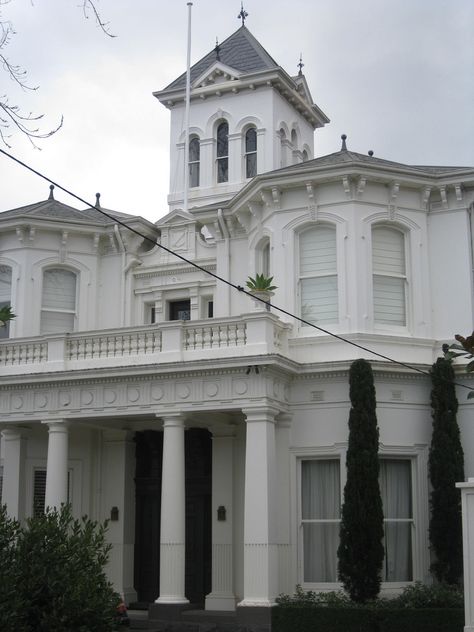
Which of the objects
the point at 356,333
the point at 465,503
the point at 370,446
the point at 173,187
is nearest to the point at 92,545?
the point at 465,503

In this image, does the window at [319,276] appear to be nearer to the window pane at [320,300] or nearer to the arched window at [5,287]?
the window pane at [320,300]

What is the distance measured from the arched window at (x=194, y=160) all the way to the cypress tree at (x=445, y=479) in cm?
1392

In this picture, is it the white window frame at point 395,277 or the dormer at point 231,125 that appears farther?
the dormer at point 231,125

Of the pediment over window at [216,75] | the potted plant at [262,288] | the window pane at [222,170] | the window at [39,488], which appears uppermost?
the pediment over window at [216,75]

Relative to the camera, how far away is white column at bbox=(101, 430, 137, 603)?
78.5 feet

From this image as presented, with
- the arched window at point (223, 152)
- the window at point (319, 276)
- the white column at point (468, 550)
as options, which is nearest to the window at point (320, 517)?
the window at point (319, 276)

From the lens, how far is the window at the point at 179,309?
1019 inches

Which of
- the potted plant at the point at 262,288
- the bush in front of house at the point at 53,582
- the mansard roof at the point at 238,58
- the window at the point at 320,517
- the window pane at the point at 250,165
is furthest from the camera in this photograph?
the mansard roof at the point at 238,58

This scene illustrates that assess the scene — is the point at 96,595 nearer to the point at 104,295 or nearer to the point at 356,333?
the point at 356,333

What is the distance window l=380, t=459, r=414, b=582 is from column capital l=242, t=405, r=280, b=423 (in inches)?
114

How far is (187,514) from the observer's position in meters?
24.1

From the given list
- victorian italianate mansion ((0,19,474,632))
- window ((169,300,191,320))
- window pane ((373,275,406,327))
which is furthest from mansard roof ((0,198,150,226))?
window pane ((373,275,406,327))

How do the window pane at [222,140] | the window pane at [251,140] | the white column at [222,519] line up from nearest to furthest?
the white column at [222,519] < the window pane at [251,140] < the window pane at [222,140]

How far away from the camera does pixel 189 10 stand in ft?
107
